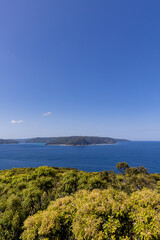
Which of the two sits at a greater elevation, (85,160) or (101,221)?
(101,221)

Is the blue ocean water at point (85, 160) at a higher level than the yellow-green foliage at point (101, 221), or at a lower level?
lower

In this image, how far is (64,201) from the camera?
28.2 feet

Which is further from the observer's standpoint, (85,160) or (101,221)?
(85,160)

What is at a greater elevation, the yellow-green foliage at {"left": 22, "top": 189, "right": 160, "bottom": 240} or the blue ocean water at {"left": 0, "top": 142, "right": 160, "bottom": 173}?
the yellow-green foliage at {"left": 22, "top": 189, "right": 160, "bottom": 240}

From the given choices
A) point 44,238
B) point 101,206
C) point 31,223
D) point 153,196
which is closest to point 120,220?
point 101,206

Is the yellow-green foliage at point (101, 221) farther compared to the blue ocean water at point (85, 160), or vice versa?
the blue ocean water at point (85, 160)

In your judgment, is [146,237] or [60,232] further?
[60,232]

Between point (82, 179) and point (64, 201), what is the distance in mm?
5885

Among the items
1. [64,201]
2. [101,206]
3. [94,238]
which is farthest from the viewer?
[64,201]

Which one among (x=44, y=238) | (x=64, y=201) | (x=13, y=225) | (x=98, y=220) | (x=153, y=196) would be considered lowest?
(x=13, y=225)

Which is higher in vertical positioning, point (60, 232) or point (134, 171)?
point (60, 232)

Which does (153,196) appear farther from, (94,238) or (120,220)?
(94,238)

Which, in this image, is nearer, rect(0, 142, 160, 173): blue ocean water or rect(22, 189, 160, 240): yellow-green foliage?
rect(22, 189, 160, 240): yellow-green foliage

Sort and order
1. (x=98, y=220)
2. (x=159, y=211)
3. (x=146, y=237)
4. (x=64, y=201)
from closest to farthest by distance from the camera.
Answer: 1. (x=146, y=237)
2. (x=98, y=220)
3. (x=159, y=211)
4. (x=64, y=201)
